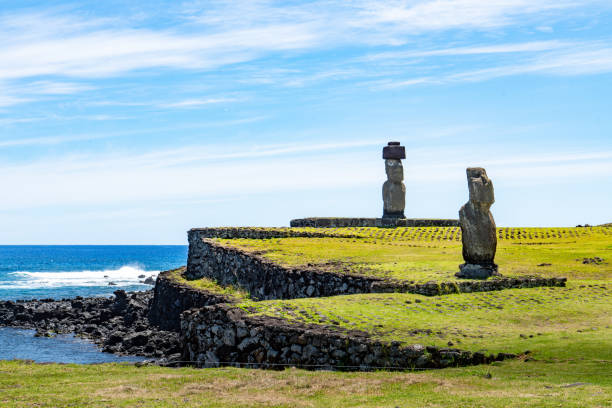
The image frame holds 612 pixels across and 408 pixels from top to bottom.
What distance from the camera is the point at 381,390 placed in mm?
15500

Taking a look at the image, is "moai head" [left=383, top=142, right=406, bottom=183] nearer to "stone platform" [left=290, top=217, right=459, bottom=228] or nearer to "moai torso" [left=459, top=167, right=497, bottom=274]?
"stone platform" [left=290, top=217, right=459, bottom=228]

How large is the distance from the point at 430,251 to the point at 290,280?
1055cm

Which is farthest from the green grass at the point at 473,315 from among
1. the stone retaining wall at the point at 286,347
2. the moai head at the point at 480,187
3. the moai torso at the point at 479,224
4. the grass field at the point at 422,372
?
the moai head at the point at 480,187

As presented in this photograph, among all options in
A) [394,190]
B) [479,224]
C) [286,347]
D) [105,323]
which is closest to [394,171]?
[394,190]

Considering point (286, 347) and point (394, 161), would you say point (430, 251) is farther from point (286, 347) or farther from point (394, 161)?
point (286, 347)

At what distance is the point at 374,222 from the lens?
199ft

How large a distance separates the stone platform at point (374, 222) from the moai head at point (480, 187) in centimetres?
3056

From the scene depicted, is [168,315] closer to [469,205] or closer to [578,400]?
[469,205]

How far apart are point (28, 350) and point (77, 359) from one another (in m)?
5.81

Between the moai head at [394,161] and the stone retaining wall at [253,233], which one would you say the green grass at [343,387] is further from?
the moai head at [394,161]

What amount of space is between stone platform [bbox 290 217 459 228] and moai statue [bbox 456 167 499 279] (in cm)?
3026

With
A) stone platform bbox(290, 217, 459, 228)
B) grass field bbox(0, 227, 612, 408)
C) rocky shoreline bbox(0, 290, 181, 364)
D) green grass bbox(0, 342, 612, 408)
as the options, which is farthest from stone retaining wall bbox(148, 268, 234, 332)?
green grass bbox(0, 342, 612, 408)

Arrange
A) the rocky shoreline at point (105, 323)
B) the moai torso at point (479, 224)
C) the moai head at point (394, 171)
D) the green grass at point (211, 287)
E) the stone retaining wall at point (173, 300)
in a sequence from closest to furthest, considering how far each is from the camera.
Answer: the moai torso at point (479, 224) < the rocky shoreline at point (105, 323) < the green grass at point (211, 287) < the stone retaining wall at point (173, 300) < the moai head at point (394, 171)

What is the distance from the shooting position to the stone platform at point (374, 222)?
59.5m
